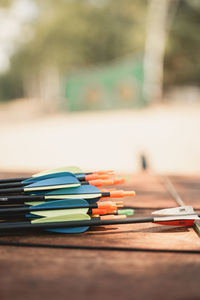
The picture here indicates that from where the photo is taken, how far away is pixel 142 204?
1.13m

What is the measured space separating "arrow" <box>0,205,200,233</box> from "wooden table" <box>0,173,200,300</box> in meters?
0.02

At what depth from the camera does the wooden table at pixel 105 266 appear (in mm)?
534

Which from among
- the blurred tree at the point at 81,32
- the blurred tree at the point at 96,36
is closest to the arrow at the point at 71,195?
the blurred tree at the point at 96,36

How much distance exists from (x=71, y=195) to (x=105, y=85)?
1431 cm

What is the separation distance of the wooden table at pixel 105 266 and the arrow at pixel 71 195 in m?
0.09

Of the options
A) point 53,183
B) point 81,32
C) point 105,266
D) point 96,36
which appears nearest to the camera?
point 105,266

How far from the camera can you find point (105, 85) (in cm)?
1484

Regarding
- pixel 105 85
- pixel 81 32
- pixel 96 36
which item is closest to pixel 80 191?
pixel 105 85

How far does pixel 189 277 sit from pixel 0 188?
21.5 inches

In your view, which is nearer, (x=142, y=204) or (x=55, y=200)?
(x=55, y=200)

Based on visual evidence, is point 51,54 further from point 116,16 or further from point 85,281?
point 85,281

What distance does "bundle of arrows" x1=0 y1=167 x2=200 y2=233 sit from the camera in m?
0.79

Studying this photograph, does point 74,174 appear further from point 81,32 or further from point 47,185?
point 81,32

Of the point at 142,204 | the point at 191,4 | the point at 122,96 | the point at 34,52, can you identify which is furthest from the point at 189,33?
the point at 142,204
